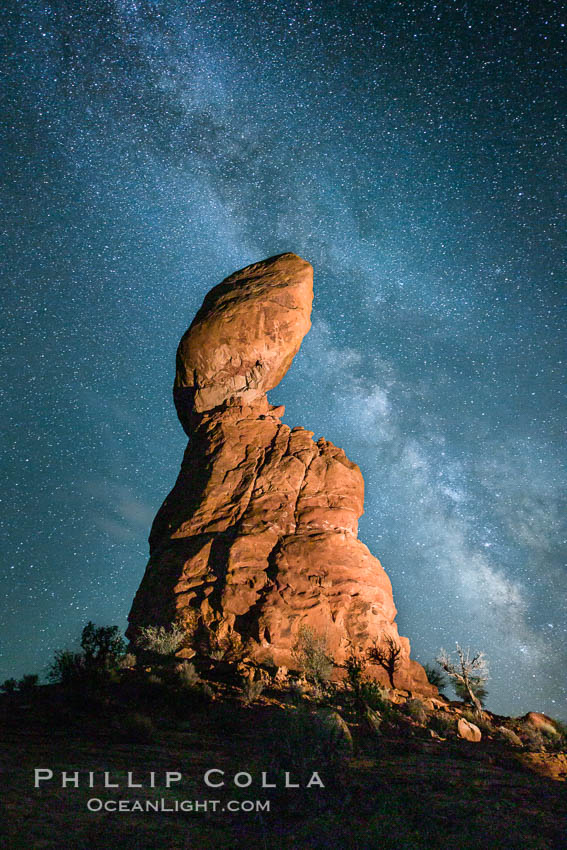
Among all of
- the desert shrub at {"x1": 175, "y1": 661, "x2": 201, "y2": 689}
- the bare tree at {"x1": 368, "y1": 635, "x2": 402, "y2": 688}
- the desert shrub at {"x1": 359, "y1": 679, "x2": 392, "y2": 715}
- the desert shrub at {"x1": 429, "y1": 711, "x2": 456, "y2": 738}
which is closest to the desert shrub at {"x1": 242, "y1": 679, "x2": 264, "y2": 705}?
the desert shrub at {"x1": 175, "y1": 661, "x2": 201, "y2": 689}

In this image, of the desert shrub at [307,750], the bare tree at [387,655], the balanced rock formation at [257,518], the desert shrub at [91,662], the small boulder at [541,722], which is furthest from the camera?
the balanced rock formation at [257,518]

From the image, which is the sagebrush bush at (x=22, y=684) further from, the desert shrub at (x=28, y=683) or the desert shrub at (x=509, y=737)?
the desert shrub at (x=509, y=737)

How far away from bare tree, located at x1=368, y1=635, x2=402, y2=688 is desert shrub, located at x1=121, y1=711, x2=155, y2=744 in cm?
983

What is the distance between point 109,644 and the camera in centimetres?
1167

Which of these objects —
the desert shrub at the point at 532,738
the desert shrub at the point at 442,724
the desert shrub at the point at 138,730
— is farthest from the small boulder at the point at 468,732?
the desert shrub at the point at 138,730

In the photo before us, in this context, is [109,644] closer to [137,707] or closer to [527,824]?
[137,707]

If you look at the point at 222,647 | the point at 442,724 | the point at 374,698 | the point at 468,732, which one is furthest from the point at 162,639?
the point at 468,732

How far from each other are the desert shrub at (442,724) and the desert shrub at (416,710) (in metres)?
0.23

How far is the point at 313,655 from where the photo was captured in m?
13.7

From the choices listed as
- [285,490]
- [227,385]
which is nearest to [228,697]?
[285,490]

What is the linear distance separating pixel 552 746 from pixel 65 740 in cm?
1323

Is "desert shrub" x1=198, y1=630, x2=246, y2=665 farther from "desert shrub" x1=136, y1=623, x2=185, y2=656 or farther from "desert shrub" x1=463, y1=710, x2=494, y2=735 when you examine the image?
"desert shrub" x1=463, y1=710, x2=494, y2=735

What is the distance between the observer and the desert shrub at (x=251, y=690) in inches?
401

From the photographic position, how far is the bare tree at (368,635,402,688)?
14.6 m
